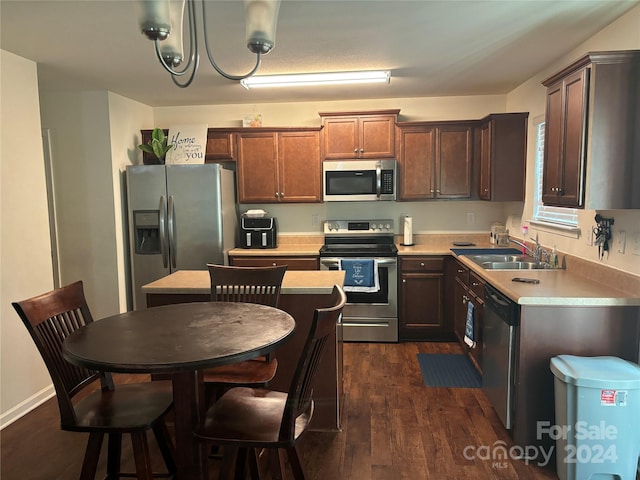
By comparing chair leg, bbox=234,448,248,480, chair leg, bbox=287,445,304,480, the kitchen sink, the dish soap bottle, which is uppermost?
the dish soap bottle

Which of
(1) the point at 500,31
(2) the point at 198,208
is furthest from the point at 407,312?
(1) the point at 500,31

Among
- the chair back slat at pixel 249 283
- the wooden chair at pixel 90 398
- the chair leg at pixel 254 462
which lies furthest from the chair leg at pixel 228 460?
the chair back slat at pixel 249 283

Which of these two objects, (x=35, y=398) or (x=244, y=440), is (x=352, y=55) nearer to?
(x=244, y=440)

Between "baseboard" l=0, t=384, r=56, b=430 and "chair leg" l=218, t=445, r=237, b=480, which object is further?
"baseboard" l=0, t=384, r=56, b=430

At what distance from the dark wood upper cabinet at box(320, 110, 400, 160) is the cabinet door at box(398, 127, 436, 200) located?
5.1 inches

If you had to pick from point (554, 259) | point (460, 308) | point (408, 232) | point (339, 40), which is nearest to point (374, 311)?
point (460, 308)

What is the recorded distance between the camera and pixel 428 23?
8.86 ft

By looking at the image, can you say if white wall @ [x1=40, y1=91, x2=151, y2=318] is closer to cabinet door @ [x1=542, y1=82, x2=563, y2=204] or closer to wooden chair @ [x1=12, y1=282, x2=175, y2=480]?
wooden chair @ [x1=12, y1=282, x2=175, y2=480]

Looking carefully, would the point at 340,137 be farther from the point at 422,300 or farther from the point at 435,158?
the point at 422,300

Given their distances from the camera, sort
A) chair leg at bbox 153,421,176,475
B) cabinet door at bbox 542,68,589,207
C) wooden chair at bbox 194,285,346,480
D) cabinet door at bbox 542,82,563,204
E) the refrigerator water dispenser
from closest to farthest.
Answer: wooden chair at bbox 194,285,346,480
chair leg at bbox 153,421,176,475
cabinet door at bbox 542,68,589,207
cabinet door at bbox 542,82,563,204
the refrigerator water dispenser

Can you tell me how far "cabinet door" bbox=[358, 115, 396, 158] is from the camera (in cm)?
459

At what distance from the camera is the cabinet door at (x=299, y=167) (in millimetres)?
4703

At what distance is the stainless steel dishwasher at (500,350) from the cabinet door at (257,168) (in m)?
2.54

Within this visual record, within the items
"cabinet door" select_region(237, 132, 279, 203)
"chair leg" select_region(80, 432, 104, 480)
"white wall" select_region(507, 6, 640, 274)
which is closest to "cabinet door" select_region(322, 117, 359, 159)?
"cabinet door" select_region(237, 132, 279, 203)
